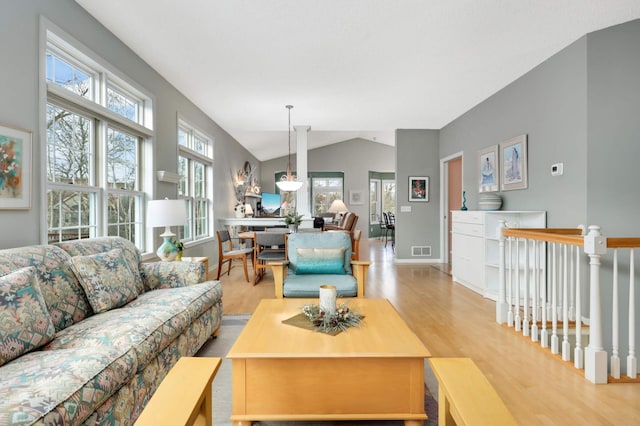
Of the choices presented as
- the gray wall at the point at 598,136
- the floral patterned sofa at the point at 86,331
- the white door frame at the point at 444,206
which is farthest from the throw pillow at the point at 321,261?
the white door frame at the point at 444,206

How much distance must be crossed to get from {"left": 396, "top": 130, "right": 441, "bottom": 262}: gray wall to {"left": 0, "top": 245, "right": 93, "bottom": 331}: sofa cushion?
18.0ft

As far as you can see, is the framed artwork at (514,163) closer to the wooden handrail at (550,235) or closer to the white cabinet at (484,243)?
the white cabinet at (484,243)

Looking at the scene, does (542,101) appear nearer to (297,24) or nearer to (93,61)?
(297,24)

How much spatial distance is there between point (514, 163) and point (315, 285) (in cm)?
307

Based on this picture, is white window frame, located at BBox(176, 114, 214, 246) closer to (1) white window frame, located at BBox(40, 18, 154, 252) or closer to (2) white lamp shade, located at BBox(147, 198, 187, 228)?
(1) white window frame, located at BBox(40, 18, 154, 252)

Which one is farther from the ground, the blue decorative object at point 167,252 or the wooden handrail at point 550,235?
the wooden handrail at point 550,235

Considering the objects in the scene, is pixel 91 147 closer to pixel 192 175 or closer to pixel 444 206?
pixel 192 175

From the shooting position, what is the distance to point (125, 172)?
11.2ft

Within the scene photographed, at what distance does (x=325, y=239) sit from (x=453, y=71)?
248cm

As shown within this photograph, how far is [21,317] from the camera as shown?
1441 mm

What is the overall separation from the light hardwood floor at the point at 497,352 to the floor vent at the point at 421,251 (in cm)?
166

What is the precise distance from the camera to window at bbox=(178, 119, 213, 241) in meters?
4.83

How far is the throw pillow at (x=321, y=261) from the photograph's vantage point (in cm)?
323

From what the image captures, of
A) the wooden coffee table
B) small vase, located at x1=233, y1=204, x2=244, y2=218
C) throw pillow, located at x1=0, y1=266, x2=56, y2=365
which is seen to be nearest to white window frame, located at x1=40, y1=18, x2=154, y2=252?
throw pillow, located at x1=0, y1=266, x2=56, y2=365
